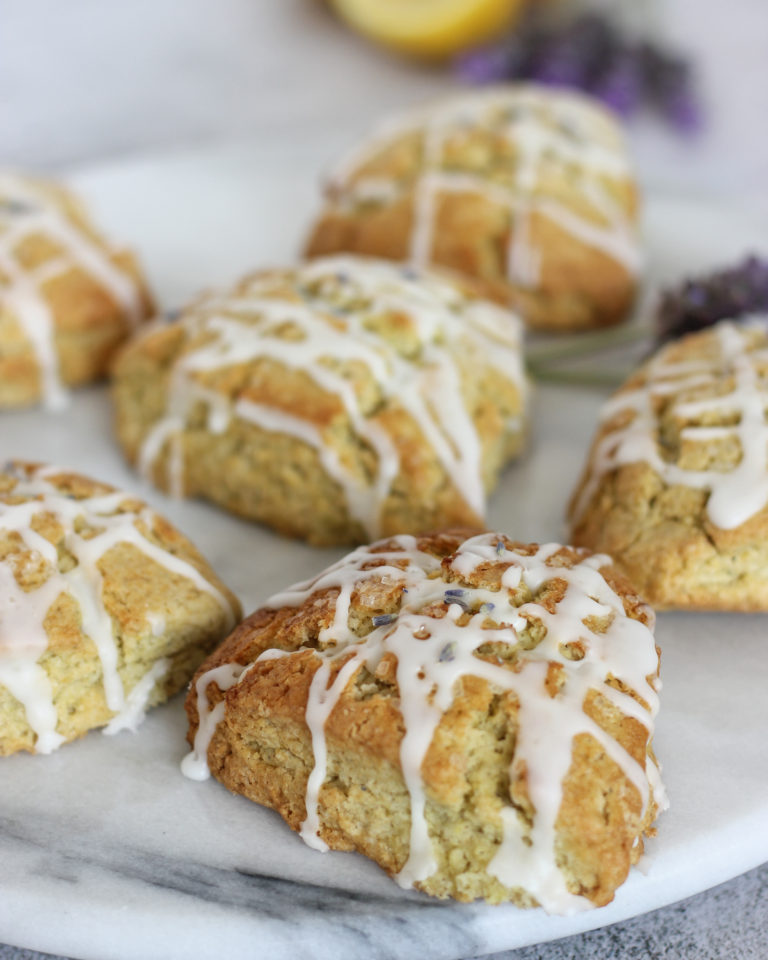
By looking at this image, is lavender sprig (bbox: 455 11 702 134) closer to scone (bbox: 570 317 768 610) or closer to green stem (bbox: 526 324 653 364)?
green stem (bbox: 526 324 653 364)

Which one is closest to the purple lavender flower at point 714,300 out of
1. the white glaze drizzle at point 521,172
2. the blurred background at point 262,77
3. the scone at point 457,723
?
the white glaze drizzle at point 521,172

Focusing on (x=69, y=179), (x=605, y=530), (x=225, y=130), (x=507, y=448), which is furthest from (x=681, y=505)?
(x=225, y=130)

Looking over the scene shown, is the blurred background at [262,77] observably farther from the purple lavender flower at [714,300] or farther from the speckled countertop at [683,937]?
the speckled countertop at [683,937]

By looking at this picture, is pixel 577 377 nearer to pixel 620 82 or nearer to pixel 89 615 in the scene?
pixel 89 615

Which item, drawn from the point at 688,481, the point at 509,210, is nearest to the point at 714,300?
the point at 509,210

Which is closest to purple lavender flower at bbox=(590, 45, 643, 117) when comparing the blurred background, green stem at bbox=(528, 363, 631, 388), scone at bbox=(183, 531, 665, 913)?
the blurred background

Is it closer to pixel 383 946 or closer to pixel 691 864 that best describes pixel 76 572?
pixel 383 946
